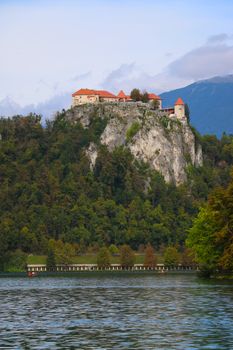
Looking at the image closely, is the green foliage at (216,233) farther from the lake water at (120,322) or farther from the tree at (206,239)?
the lake water at (120,322)

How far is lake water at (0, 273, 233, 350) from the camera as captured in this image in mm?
54531

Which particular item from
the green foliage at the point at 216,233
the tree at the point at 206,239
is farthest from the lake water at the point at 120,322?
the tree at the point at 206,239

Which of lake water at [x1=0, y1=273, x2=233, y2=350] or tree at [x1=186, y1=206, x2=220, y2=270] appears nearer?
lake water at [x1=0, y1=273, x2=233, y2=350]

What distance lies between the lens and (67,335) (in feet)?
193

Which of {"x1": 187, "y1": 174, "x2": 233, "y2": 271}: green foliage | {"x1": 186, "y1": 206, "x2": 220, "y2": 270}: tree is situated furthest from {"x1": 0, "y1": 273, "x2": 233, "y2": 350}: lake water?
{"x1": 186, "y1": 206, "x2": 220, "y2": 270}: tree

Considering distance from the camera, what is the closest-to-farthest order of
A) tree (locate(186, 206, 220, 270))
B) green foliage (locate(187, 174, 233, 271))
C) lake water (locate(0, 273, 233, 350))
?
lake water (locate(0, 273, 233, 350)) → green foliage (locate(187, 174, 233, 271)) → tree (locate(186, 206, 220, 270))

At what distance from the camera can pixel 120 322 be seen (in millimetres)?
66938

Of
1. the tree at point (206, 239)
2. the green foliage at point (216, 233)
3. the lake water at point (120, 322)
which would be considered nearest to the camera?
the lake water at point (120, 322)

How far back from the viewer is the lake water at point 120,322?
54.5 metres

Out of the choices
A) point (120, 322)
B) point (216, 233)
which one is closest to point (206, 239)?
point (216, 233)

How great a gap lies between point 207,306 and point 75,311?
12.1m

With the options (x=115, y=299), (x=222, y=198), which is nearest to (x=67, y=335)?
(x=115, y=299)

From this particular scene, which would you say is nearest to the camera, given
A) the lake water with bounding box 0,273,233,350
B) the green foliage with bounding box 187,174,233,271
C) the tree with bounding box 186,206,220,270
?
the lake water with bounding box 0,273,233,350

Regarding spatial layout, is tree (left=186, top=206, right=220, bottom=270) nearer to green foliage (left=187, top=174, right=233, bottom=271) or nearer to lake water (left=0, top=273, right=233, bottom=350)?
green foliage (left=187, top=174, right=233, bottom=271)
